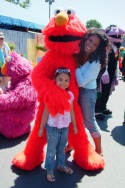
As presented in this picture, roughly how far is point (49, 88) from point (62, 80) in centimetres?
15

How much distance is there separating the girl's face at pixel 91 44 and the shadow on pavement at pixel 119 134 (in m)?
1.74

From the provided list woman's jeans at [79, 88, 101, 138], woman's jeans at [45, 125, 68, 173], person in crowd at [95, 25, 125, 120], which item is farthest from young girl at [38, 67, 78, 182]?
person in crowd at [95, 25, 125, 120]

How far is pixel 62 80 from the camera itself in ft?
7.40

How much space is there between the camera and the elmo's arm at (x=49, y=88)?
2211 mm

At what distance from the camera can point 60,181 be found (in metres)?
2.47

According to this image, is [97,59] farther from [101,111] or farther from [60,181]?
[101,111]

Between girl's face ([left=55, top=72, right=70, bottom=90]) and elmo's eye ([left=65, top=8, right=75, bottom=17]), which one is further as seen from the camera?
elmo's eye ([left=65, top=8, right=75, bottom=17])

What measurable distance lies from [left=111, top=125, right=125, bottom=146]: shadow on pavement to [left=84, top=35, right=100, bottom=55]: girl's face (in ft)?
5.72

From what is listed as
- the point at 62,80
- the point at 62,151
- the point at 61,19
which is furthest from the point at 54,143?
the point at 61,19

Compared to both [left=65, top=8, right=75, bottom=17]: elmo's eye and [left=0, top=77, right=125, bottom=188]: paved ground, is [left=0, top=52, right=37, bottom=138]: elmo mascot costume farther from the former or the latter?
[left=65, top=8, right=75, bottom=17]: elmo's eye

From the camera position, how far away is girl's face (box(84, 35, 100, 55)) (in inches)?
96.0

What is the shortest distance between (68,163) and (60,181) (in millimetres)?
395

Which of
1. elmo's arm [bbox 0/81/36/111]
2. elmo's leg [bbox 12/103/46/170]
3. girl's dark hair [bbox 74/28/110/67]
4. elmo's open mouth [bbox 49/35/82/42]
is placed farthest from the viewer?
elmo's arm [bbox 0/81/36/111]

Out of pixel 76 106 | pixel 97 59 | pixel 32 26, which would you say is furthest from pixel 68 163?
pixel 32 26
